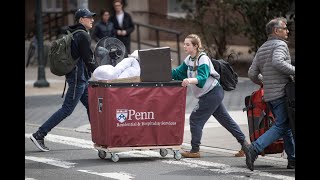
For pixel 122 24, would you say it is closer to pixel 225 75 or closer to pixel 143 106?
pixel 225 75

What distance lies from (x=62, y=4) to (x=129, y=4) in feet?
12.5

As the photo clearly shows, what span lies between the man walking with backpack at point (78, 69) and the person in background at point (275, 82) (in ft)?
8.40

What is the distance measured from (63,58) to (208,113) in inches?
80.2

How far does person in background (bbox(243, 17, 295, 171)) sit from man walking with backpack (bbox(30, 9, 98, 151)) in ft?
8.40

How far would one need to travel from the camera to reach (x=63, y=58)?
13.2 metres

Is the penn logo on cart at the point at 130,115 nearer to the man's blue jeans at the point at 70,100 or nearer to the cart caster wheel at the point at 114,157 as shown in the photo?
the cart caster wheel at the point at 114,157

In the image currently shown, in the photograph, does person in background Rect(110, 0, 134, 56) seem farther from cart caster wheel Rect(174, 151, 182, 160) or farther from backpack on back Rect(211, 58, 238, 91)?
cart caster wheel Rect(174, 151, 182, 160)

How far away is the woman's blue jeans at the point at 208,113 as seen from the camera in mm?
12438

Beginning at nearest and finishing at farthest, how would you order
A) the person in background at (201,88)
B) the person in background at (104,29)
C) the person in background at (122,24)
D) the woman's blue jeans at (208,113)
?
the person in background at (201,88) < the woman's blue jeans at (208,113) < the person in background at (104,29) < the person in background at (122,24)

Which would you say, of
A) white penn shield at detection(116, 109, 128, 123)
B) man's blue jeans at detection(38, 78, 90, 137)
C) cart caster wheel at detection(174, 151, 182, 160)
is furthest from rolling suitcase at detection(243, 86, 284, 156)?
man's blue jeans at detection(38, 78, 90, 137)

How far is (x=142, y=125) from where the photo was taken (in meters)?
12.1

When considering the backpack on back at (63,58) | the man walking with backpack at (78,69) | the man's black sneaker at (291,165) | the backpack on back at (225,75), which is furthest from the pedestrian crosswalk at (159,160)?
the backpack on back at (63,58)

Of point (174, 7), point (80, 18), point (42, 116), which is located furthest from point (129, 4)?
point (80, 18)

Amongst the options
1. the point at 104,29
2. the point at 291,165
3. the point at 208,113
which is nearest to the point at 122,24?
the point at 104,29
